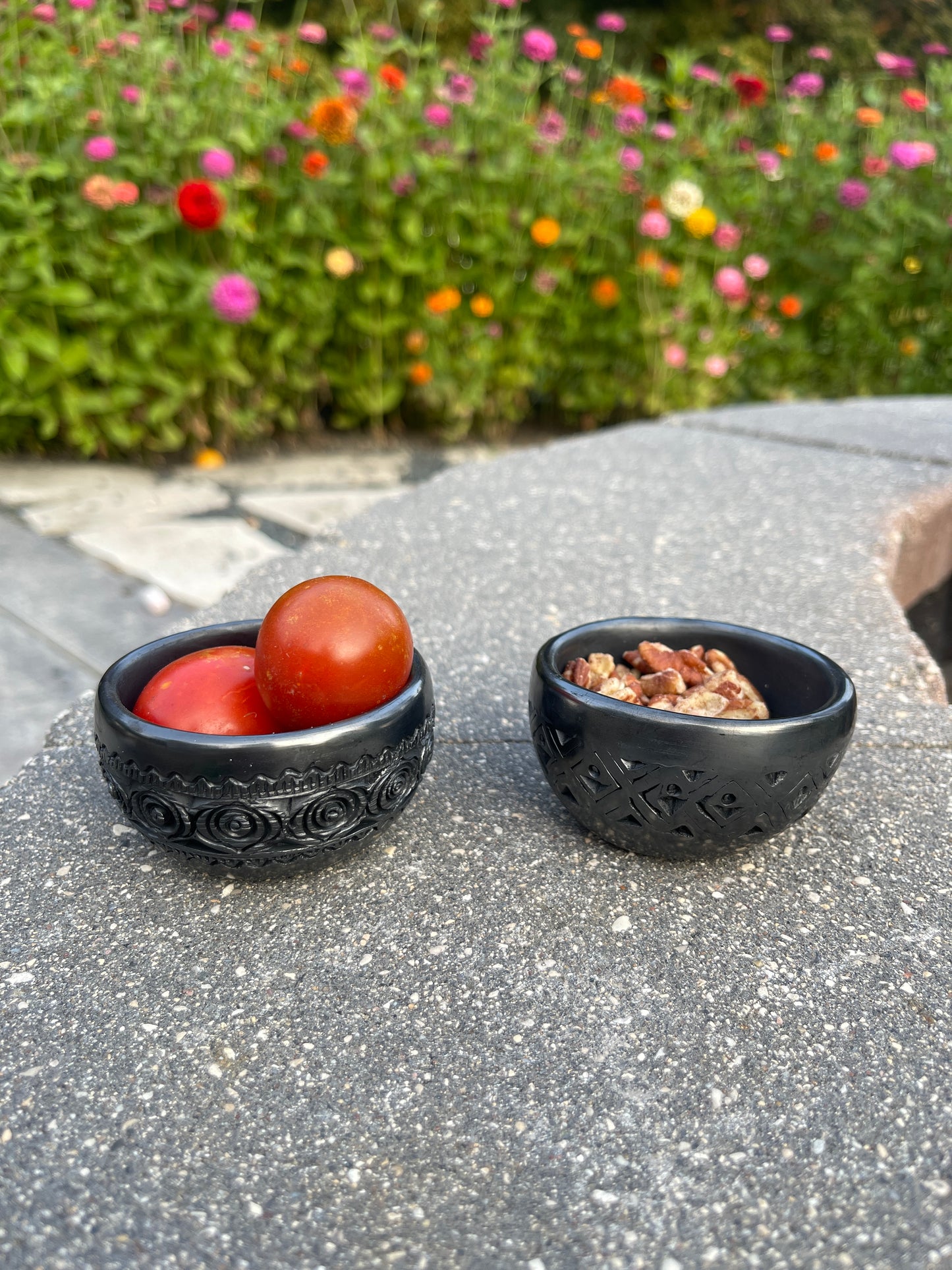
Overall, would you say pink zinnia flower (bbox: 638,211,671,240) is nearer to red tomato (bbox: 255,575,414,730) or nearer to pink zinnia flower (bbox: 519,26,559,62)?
pink zinnia flower (bbox: 519,26,559,62)

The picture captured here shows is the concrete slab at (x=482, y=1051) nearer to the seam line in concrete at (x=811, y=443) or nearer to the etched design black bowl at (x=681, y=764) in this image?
the etched design black bowl at (x=681, y=764)

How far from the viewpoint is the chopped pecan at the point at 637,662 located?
1.30 meters

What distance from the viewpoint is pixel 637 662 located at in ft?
4.31

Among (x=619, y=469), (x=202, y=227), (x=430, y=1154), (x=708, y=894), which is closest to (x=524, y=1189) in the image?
(x=430, y=1154)

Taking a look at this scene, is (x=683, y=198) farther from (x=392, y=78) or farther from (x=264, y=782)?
(x=264, y=782)

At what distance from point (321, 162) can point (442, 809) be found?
273 centimetres

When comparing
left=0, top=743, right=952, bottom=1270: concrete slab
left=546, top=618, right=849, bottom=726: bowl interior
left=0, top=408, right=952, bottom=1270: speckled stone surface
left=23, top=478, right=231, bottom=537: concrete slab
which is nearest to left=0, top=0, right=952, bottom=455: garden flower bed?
left=23, top=478, right=231, bottom=537: concrete slab

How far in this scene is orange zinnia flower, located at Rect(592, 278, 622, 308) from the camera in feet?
13.3

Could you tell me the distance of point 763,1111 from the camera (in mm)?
919

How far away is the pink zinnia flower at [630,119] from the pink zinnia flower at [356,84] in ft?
3.18

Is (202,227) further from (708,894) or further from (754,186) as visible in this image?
(708,894)

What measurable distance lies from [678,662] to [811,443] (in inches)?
69.5

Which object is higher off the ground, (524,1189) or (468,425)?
(524,1189)

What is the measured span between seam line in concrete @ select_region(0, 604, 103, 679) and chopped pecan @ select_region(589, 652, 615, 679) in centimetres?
155
